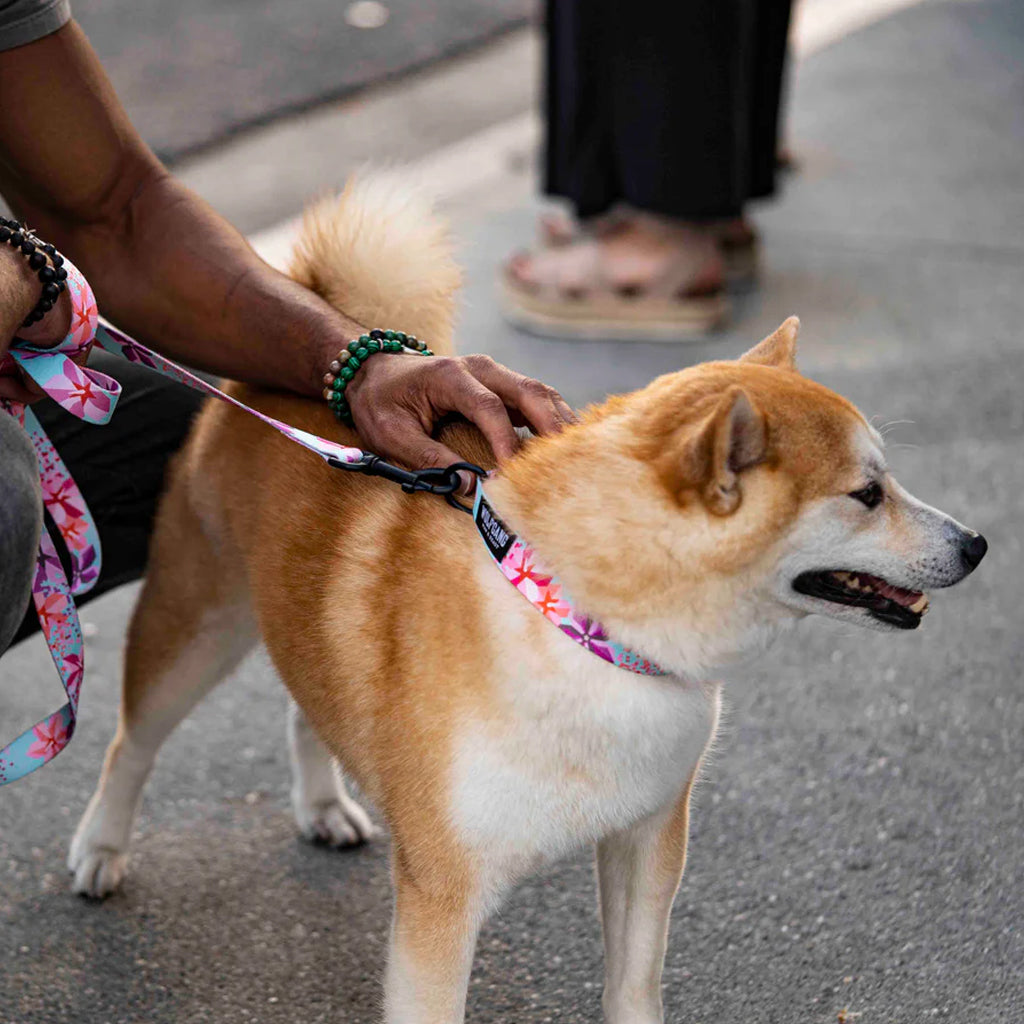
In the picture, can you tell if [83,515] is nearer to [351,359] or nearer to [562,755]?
[351,359]

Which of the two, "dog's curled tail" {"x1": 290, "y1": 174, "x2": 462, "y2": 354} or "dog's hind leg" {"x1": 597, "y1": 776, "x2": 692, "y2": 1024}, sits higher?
"dog's curled tail" {"x1": 290, "y1": 174, "x2": 462, "y2": 354}

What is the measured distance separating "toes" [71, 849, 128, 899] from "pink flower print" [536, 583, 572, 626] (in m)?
0.95

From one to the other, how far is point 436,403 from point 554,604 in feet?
1.12

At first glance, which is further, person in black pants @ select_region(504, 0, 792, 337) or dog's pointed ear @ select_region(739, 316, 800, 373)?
person in black pants @ select_region(504, 0, 792, 337)

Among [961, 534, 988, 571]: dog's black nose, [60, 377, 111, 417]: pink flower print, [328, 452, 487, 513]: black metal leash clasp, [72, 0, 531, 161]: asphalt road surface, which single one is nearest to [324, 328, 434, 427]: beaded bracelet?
[328, 452, 487, 513]: black metal leash clasp

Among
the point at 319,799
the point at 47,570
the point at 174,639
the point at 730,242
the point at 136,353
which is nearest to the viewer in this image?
the point at 136,353

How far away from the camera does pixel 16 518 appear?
1421mm

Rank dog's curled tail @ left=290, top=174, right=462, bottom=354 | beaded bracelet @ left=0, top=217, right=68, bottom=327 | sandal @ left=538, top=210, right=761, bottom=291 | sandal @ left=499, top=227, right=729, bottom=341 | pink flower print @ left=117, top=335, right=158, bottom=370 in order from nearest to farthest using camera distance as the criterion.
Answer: beaded bracelet @ left=0, top=217, right=68, bottom=327, pink flower print @ left=117, top=335, right=158, bottom=370, dog's curled tail @ left=290, top=174, right=462, bottom=354, sandal @ left=499, top=227, right=729, bottom=341, sandal @ left=538, top=210, right=761, bottom=291

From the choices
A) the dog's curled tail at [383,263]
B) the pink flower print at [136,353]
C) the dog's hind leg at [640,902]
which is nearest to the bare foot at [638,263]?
the dog's curled tail at [383,263]

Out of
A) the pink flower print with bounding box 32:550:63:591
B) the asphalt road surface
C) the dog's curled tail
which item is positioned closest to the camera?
the pink flower print with bounding box 32:550:63:591

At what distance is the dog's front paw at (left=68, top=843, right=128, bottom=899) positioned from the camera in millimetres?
1993

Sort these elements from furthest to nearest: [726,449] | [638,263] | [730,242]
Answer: [730,242], [638,263], [726,449]

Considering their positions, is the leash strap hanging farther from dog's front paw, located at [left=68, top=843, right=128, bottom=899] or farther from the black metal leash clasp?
dog's front paw, located at [left=68, top=843, right=128, bottom=899]

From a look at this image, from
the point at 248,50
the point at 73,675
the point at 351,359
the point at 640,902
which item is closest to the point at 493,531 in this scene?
the point at 351,359
